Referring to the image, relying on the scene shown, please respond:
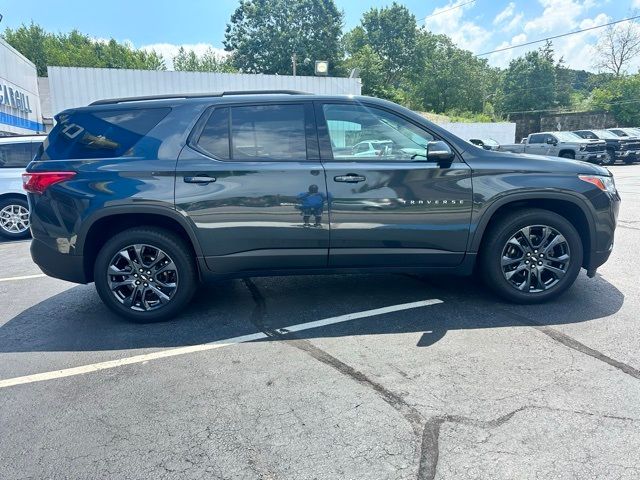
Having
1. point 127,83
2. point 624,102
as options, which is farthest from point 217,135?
point 624,102

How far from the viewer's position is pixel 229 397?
285cm

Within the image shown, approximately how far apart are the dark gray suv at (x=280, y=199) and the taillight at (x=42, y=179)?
13 mm

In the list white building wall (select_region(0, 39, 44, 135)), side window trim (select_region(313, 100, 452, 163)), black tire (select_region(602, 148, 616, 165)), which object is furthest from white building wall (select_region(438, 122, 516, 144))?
side window trim (select_region(313, 100, 452, 163))

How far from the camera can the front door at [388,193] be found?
12.7 ft

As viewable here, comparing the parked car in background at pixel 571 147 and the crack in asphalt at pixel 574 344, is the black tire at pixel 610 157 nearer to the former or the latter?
the parked car in background at pixel 571 147

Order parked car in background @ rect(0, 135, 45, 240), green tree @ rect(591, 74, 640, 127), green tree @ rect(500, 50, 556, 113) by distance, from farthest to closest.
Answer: green tree @ rect(500, 50, 556, 113), green tree @ rect(591, 74, 640, 127), parked car in background @ rect(0, 135, 45, 240)

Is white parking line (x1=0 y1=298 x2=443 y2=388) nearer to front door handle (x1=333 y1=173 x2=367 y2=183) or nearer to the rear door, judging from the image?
the rear door

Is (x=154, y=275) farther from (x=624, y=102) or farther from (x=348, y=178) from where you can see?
(x=624, y=102)

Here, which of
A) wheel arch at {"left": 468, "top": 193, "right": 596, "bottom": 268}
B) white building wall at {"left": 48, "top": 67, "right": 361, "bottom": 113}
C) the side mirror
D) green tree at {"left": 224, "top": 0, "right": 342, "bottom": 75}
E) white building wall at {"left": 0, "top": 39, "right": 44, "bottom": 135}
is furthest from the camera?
green tree at {"left": 224, "top": 0, "right": 342, "bottom": 75}

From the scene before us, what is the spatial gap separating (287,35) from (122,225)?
56621mm

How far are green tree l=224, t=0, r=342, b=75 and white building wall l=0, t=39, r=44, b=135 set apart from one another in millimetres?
39303

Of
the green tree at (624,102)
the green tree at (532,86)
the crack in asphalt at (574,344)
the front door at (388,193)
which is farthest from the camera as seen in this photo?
the green tree at (532,86)

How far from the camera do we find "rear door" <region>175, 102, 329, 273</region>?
151 inches

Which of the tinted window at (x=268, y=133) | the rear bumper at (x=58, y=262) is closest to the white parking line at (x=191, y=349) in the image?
the rear bumper at (x=58, y=262)
